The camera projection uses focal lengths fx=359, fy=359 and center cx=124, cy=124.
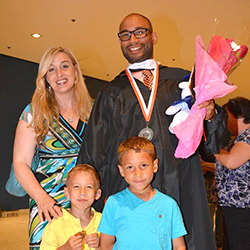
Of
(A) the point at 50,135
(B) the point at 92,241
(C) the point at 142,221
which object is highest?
(A) the point at 50,135

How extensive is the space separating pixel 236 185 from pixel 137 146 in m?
1.66

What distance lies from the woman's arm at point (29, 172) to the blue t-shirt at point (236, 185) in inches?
64.9

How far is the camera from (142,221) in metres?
1.63

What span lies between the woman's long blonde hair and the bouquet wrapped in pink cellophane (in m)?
0.92

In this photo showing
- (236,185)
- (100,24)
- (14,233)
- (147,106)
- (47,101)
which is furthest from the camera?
(100,24)

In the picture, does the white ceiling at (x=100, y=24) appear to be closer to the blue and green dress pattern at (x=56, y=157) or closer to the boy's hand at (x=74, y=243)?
the blue and green dress pattern at (x=56, y=157)

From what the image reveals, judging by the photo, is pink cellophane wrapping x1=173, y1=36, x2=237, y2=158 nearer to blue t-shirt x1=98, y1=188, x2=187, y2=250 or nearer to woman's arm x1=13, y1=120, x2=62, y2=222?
blue t-shirt x1=98, y1=188, x2=187, y2=250

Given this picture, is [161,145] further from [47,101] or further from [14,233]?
[14,233]

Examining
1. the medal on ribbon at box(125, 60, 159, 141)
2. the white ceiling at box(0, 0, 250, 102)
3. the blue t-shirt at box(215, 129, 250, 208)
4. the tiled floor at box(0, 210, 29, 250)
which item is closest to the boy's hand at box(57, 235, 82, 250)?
the medal on ribbon at box(125, 60, 159, 141)

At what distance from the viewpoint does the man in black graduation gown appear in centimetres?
180

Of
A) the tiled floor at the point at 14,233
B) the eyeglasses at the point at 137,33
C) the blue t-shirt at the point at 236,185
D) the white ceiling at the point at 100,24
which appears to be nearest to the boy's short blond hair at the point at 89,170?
the eyeglasses at the point at 137,33

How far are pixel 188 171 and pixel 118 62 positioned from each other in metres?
8.08

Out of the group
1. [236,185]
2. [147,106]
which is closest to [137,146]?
[147,106]

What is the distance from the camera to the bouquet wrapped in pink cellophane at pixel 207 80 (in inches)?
60.1
